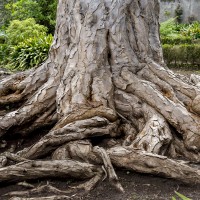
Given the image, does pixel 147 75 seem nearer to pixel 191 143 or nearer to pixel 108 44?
pixel 108 44

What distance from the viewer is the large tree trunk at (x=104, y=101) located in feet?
15.3

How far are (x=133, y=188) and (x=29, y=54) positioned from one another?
10316 mm

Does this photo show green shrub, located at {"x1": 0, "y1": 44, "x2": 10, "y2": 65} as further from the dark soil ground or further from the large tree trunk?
the dark soil ground

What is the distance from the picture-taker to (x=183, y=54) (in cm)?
1479

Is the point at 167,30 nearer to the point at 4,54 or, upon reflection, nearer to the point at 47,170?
the point at 4,54

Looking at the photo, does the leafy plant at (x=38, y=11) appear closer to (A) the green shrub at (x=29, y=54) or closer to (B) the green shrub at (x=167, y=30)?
(B) the green shrub at (x=167, y=30)

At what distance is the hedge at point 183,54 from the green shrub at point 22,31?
5133 mm

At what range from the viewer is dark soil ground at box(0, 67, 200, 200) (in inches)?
166

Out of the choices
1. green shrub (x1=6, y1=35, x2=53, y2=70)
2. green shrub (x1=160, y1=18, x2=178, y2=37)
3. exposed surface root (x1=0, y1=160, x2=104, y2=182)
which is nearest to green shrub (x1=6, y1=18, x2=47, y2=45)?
green shrub (x1=6, y1=35, x2=53, y2=70)

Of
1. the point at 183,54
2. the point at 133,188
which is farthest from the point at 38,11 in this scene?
the point at 133,188

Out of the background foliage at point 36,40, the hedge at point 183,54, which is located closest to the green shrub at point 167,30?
the background foliage at point 36,40

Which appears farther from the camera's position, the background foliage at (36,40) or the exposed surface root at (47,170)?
the background foliage at (36,40)

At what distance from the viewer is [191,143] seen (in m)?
5.12

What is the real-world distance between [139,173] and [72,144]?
32.0 inches
